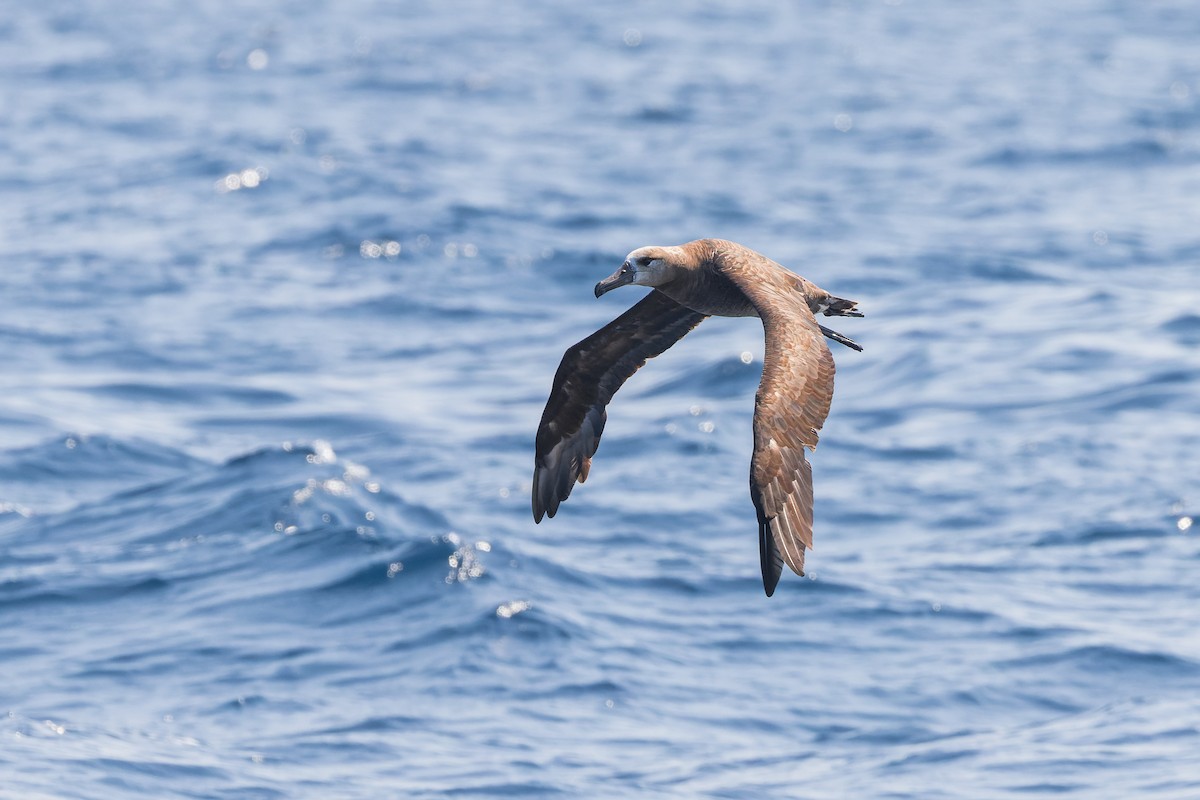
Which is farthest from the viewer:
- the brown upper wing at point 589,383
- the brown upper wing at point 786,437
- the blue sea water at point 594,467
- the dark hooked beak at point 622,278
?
the blue sea water at point 594,467

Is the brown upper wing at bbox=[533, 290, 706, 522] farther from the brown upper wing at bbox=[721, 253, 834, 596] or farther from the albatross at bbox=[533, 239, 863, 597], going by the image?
the brown upper wing at bbox=[721, 253, 834, 596]

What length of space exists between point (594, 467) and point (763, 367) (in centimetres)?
1099

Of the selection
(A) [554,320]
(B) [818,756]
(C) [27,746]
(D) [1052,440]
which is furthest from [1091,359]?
(C) [27,746]

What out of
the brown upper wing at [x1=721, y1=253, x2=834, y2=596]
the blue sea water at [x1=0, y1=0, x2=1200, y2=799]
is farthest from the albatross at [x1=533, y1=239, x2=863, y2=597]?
the blue sea water at [x1=0, y1=0, x2=1200, y2=799]

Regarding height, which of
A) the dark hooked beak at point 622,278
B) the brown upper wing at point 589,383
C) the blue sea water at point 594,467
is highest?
the dark hooked beak at point 622,278

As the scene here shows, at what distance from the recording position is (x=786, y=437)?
9.54 m

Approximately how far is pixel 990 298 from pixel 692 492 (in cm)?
837

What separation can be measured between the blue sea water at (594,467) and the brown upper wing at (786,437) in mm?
7094

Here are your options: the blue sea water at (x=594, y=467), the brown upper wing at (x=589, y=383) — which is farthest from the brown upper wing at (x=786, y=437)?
the blue sea water at (x=594, y=467)

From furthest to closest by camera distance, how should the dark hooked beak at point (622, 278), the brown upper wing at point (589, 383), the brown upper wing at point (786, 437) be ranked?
the brown upper wing at point (589, 383)
the dark hooked beak at point (622, 278)
the brown upper wing at point (786, 437)

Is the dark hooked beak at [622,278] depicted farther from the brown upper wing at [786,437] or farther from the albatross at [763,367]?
the brown upper wing at [786,437]

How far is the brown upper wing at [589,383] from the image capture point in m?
11.9

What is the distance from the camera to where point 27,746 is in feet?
53.2

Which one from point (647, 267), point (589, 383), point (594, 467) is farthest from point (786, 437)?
point (594, 467)
